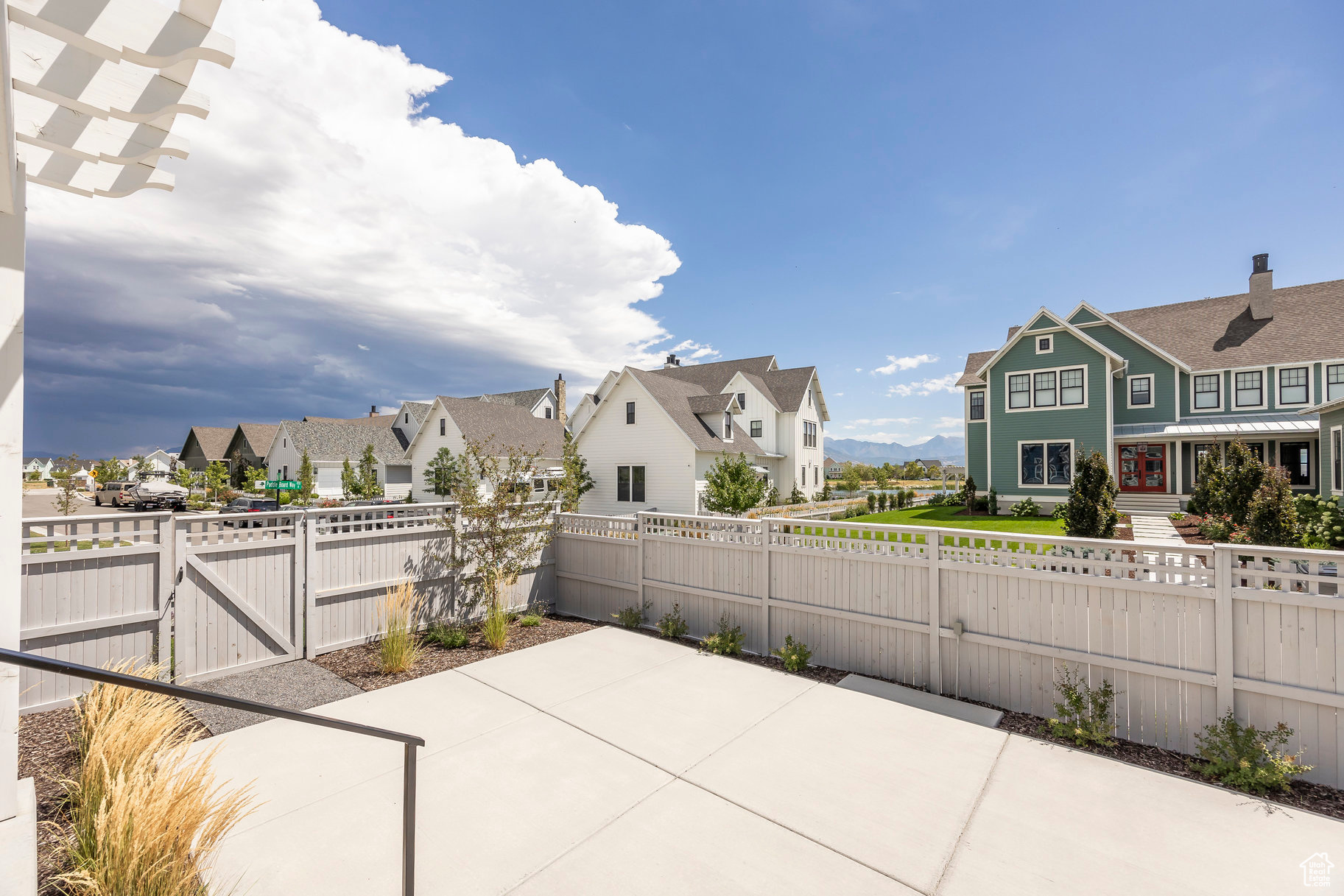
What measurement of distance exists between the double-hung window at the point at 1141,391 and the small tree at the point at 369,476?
37.3m

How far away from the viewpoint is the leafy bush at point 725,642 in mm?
6473

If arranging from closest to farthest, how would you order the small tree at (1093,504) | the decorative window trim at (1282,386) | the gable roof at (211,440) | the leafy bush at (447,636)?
the leafy bush at (447,636), the small tree at (1093,504), the decorative window trim at (1282,386), the gable roof at (211,440)

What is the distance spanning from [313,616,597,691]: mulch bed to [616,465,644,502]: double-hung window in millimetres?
14685

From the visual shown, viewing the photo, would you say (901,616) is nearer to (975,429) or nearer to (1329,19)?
(1329,19)

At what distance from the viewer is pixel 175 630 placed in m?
5.39

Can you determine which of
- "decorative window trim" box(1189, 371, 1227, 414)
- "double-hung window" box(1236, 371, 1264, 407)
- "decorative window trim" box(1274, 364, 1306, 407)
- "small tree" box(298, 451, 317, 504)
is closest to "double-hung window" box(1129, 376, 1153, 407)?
"decorative window trim" box(1189, 371, 1227, 414)

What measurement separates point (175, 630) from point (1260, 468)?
63.2 ft

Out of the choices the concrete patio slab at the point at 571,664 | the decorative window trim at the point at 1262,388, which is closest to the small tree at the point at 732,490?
the concrete patio slab at the point at 571,664

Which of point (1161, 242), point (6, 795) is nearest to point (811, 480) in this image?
point (1161, 242)

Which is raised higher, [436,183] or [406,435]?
[436,183]

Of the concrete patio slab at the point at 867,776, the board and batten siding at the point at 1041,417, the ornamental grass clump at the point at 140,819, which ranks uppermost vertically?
the board and batten siding at the point at 1041,417

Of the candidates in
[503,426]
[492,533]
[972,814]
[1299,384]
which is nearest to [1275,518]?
[972,814]

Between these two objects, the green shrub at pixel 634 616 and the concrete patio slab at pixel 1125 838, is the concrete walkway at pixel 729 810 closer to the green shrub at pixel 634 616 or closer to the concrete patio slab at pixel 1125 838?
the concrete patio slab at pixel 1125 838

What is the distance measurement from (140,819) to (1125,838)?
200 inches
